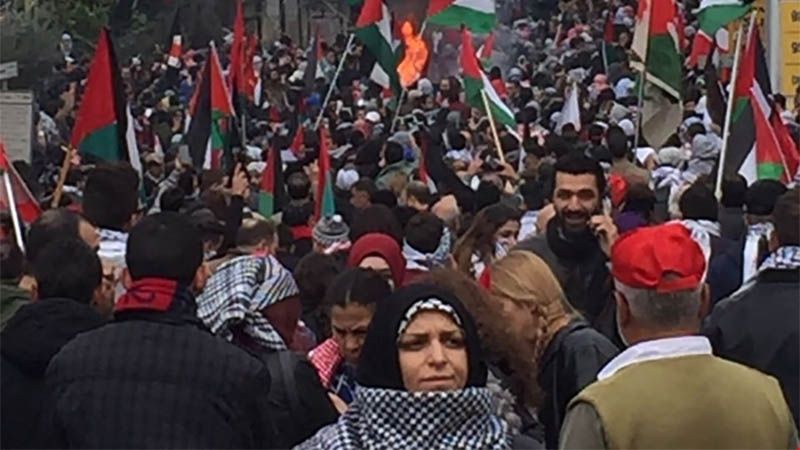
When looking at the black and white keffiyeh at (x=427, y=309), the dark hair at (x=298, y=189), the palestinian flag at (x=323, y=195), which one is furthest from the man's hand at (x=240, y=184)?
the black and white keffiyeh at (x=427, y=309)

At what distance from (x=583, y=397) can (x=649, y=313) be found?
275mm

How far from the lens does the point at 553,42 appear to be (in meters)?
34.9

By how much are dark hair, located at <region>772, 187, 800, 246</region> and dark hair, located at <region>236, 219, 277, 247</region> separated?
2.32 metres

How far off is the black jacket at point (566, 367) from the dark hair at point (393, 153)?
8.63 meters

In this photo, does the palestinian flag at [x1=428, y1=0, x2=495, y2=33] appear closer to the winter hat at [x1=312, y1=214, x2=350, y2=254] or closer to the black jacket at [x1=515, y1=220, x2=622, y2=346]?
the winter hat at [x1=312, y1=214, x2=350, y2=254]

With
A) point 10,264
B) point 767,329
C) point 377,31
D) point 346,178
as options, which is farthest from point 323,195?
point 767,329

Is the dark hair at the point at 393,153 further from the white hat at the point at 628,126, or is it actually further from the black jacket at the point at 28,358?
the black jacket at the point at 28,358

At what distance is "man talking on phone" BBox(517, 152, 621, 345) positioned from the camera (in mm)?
7434

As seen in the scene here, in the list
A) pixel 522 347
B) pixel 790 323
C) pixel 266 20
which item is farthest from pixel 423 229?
pixel 266 20

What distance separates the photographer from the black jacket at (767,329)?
6.29 metres

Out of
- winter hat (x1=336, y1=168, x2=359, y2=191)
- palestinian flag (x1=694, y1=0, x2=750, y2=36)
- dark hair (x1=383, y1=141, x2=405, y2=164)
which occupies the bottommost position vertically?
winter hat (x1=336, y1=168, x2=359, y2=191)

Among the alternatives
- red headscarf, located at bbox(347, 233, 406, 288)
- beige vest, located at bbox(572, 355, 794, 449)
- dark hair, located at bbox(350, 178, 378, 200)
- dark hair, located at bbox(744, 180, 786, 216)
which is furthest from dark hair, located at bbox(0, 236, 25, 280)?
dark hair, located at bbox(350, 178, 378, 200)

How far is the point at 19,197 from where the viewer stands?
30.2ft

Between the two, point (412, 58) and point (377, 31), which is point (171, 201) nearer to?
point (377, 31)
